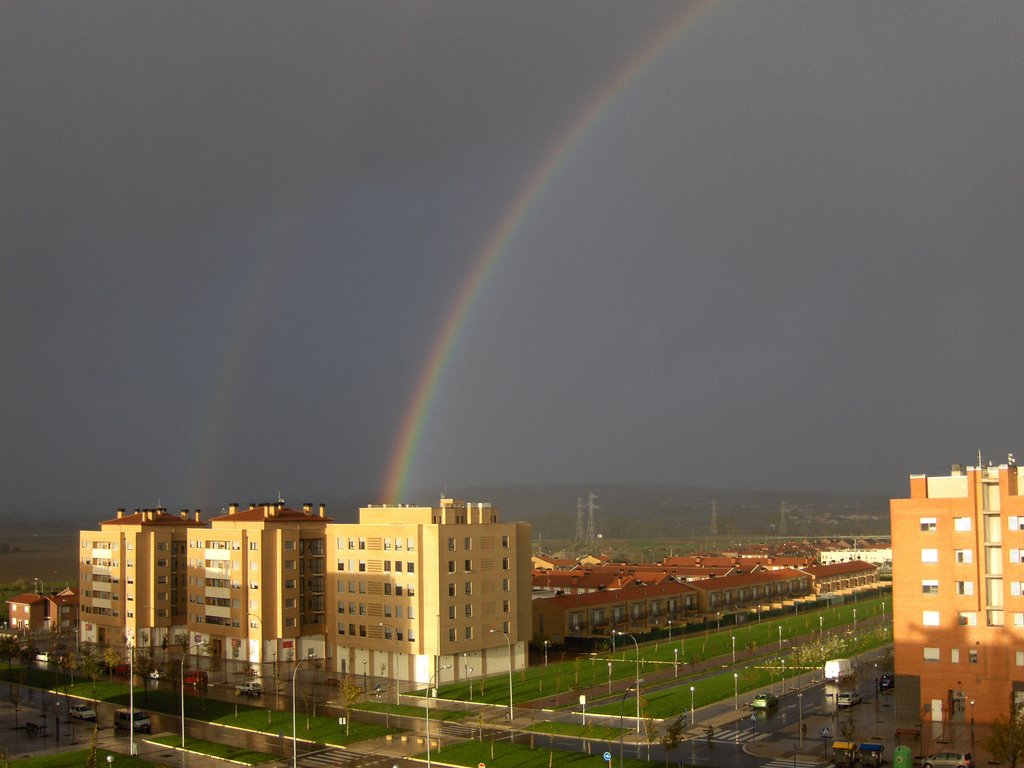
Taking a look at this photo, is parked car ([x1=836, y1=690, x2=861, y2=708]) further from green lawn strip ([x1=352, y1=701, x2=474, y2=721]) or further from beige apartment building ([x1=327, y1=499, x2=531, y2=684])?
beige apartment building ([x1=327, y1=499, x2=531, y2=684])

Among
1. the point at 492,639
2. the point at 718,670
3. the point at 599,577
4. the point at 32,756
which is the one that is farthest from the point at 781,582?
the point at 32,756

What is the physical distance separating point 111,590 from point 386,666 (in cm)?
2864

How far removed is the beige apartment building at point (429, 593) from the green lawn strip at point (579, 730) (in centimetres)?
1120

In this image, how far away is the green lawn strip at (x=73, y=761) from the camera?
3669 centimetres

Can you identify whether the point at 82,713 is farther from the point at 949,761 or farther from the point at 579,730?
the point at 949,761

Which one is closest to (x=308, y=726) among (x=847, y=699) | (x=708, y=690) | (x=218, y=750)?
(x=218, y=750)

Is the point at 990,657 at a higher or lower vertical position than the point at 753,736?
higher

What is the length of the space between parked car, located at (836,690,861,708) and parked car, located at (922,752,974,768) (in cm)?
1048

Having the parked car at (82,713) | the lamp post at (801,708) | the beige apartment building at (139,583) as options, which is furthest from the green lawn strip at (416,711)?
the beige apartment building at (139,583)

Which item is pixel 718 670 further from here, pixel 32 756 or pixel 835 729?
pixel 32 756

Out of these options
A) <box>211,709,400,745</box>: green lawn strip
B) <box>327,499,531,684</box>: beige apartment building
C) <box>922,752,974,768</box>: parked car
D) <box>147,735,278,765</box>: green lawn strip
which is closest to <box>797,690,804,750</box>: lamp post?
<box>922,752,974,768</box>: parked car

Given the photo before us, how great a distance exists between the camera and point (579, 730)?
40969 millimetres

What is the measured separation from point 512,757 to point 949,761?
14.4 metres

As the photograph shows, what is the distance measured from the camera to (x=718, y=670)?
57125 mm
